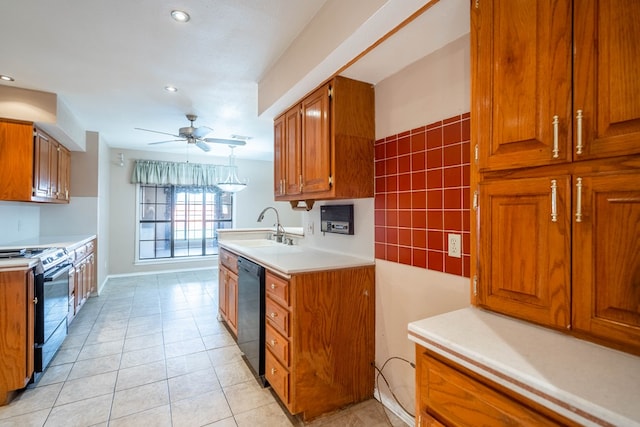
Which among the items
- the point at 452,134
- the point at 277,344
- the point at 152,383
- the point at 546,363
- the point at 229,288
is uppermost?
the point at 452,134

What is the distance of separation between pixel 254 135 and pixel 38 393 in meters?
3.92

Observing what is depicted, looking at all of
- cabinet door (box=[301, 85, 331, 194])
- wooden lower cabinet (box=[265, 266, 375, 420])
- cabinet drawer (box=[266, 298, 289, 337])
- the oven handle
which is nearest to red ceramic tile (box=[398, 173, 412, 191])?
cabinet door (box=[301, 85, 331, 194])

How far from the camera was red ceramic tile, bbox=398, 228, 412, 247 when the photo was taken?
1880 millimetres

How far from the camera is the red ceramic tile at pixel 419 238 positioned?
178cm

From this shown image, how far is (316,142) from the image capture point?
2.20 meters

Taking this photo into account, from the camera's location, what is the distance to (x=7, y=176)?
112 inches

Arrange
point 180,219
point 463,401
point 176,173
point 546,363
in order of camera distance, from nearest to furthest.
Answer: point 546,363 → point 463,401 → point 176,173 → point 180,219

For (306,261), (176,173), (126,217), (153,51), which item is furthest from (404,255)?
(126,217)

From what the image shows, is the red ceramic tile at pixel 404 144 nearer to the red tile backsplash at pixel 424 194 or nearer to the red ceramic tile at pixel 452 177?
the red tile backsplash at pixel 424 194

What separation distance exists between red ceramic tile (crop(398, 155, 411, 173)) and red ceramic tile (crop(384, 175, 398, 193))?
0.07m

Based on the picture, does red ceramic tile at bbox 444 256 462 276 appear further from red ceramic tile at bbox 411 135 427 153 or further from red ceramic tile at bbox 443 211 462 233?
red ceramic tile at bbox 411 135 427 153

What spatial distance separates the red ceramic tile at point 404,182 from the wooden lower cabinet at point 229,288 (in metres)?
1.69

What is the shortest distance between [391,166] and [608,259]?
1.30 meters

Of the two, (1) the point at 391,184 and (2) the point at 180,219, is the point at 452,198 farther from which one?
(2) the point at 180,219
